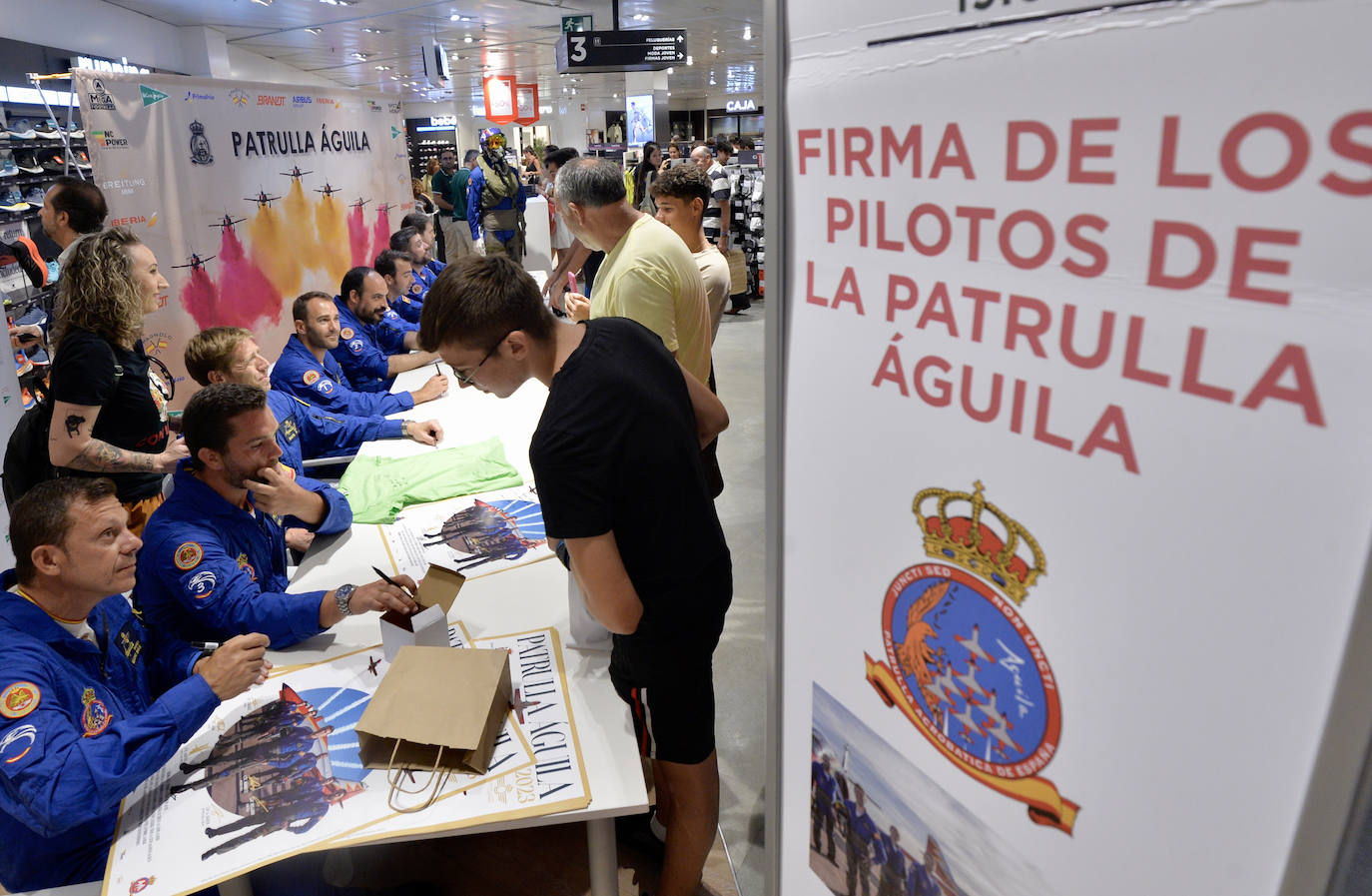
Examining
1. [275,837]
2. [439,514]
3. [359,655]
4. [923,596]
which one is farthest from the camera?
[439,514]

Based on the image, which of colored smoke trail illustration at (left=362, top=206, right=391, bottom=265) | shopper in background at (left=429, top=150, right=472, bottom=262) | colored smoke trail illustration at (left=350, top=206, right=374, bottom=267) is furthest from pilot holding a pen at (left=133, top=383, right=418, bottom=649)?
shopper in background at (left=429, top=150, right=472, bottom=262)

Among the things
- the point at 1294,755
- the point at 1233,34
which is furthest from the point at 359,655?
the point at 1233,34

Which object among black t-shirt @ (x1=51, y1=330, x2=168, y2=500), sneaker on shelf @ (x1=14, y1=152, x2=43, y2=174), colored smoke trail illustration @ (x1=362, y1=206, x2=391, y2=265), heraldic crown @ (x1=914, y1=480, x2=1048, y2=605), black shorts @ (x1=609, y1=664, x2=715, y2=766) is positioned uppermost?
sneaker on shelf @ (x1=14, y1=152, x2=43, y2=174)

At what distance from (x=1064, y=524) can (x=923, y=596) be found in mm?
184

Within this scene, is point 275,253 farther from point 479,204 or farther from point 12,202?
point 479,204

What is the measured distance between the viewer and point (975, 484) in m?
0.71

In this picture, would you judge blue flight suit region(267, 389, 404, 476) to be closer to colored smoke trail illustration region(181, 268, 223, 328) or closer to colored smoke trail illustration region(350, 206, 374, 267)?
colored smoke trail illustration region(181, 268, 223, 328)

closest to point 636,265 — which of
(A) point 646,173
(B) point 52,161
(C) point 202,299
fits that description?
(C) point 202,299

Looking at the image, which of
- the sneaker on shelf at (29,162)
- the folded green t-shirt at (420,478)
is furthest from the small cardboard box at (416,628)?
the sneaker on shelf at (29,162)

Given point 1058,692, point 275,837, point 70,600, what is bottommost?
point 275,837

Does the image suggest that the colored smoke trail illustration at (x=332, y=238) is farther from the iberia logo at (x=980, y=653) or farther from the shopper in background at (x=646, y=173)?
the iberia logo at (x=980, y=653)

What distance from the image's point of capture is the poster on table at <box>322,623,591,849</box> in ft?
4.35

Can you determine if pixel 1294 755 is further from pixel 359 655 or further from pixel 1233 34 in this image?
pixel 359 655

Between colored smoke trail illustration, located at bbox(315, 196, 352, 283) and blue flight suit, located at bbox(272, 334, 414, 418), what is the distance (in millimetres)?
2390
